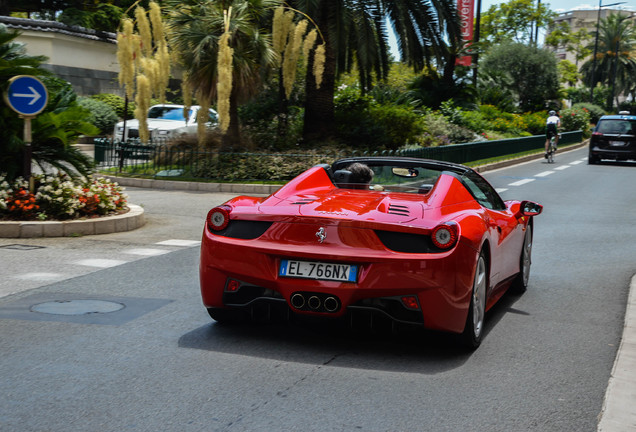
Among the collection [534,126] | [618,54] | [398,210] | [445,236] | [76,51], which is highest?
[618,54]

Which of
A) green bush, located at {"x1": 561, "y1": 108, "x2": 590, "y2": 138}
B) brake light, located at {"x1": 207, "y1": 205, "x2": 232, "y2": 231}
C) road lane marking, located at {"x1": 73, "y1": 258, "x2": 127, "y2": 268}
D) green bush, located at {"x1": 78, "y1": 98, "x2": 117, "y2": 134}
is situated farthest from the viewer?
green bush, located at {"x1": 561, "y1": 108, "x2": 590, "y2": 138}

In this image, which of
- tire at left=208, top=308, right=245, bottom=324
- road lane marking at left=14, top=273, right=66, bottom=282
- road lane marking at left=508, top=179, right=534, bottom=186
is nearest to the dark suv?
road lane marking at left=508, top=179, right=534, bottom=186

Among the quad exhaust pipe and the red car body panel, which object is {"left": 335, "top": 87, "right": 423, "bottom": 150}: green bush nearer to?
the red car body panel

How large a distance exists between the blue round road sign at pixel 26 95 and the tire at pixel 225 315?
20.3ft

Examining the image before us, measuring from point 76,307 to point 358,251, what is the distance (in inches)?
103

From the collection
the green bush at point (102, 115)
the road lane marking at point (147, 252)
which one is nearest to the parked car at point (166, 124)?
Result: the green bush at point (102, 115)

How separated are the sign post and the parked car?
9.88 meters

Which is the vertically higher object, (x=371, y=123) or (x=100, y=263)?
(x=371, y=123)

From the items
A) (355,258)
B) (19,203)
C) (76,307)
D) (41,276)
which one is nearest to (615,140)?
(19,203)

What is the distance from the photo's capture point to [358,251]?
5.11m

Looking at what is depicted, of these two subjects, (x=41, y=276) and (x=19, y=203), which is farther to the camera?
(x=19, y=203)

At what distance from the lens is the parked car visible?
21.7 m

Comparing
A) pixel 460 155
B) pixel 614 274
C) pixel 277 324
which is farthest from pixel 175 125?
pixel 277 324

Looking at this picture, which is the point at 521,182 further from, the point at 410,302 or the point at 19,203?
the point at 410,302
